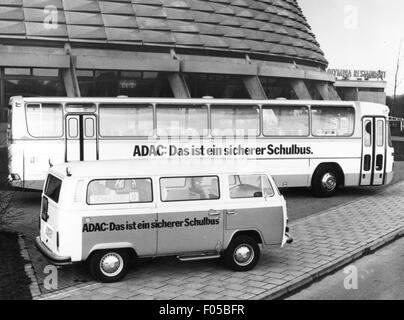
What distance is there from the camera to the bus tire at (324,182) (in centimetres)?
1747

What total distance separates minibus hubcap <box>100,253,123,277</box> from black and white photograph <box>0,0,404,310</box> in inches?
0.8

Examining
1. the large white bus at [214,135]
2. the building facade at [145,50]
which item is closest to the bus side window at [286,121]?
the large white bus at [214,135]

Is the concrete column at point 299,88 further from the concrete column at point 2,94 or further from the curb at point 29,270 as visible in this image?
the curb at point 29,270

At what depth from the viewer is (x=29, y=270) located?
8.66 metres

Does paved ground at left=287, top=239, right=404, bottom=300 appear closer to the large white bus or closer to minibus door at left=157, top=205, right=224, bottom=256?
minibus door at left=157, top=205, right=224, bottom=256

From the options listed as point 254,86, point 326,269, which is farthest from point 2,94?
point 326,269

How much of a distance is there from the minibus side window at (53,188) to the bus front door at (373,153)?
1195 centimetres

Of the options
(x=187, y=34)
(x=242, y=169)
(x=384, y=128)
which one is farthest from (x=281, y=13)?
(x=242, y=169)

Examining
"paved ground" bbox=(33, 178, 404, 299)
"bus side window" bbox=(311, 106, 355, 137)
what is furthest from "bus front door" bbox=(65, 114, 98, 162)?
"bus side window" bbox=(311, 106, 355, 137)

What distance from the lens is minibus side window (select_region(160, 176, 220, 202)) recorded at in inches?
330

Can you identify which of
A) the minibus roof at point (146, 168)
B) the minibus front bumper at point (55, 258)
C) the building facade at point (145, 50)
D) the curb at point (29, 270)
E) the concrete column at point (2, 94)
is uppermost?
the building facade at point (145, 50)

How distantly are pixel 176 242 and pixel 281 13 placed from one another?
42757mm

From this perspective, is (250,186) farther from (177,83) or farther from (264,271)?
(177,83)
